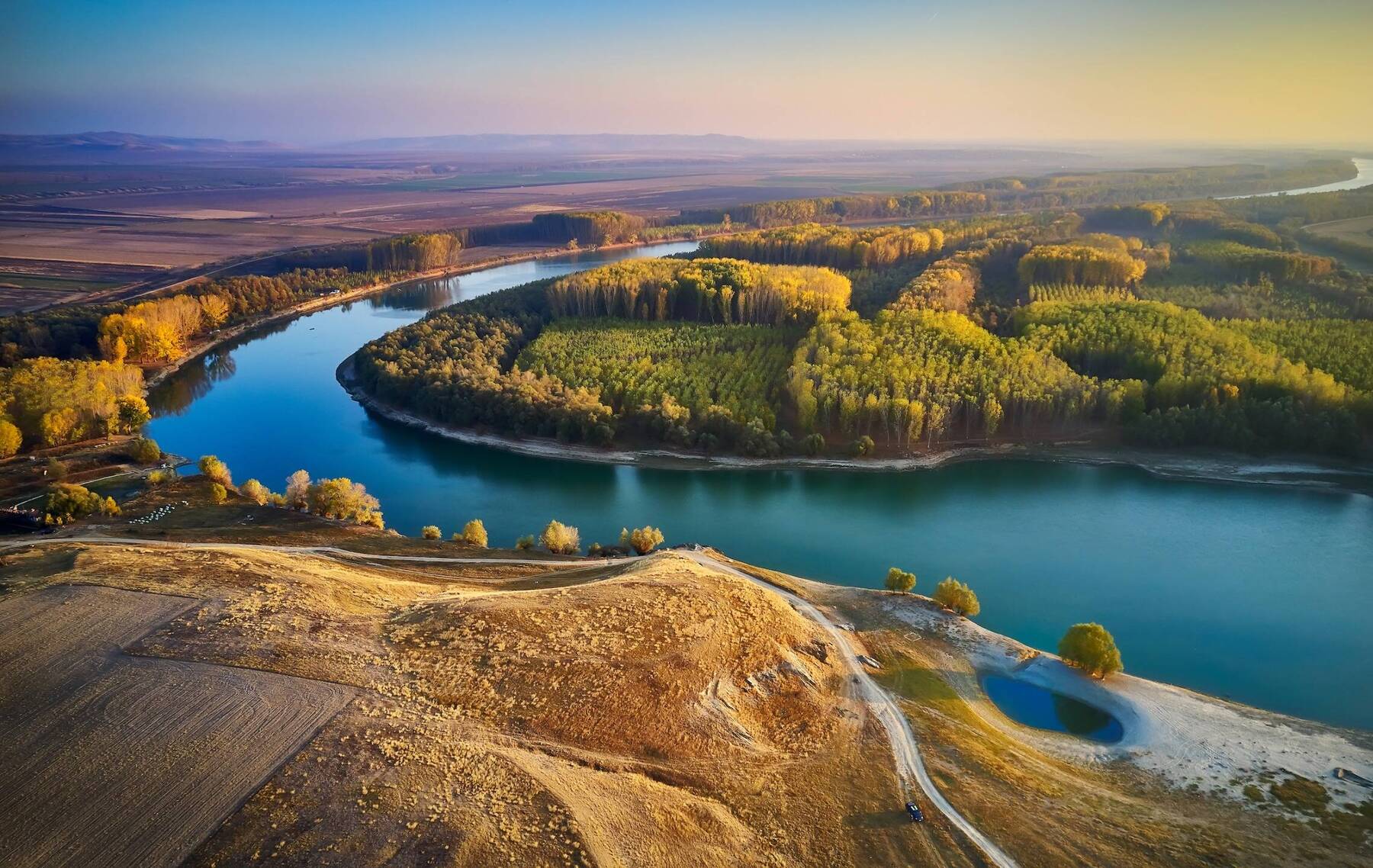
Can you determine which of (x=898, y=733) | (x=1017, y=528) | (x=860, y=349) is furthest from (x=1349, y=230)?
(x=898, y=733)

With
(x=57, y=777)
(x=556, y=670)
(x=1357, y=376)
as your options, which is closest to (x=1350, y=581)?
(x=1357, y=376)

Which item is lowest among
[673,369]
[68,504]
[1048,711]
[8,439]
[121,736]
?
[1048,711]

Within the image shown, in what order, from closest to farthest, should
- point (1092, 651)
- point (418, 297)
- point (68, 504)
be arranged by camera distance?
1. point (1092, 651)
2. point (68, 504)
3. point (418, 297)

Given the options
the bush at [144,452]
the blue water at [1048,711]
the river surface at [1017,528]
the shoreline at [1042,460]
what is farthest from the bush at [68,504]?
the blue water at [1048,711]

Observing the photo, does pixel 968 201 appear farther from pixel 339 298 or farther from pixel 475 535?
pixel 475 535

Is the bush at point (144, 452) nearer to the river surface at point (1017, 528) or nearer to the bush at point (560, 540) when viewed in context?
the river surface at point (1017, 528)

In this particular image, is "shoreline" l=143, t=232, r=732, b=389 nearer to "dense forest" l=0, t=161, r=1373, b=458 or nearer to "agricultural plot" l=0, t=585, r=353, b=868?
"dense forest" l=0, t=161, r=1373, b=458

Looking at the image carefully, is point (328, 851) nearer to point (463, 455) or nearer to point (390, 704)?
point (390, 704)

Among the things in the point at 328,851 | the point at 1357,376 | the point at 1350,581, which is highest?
the point at 1357,376
